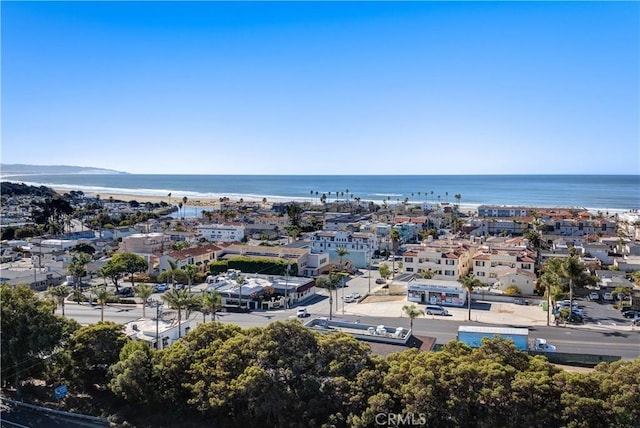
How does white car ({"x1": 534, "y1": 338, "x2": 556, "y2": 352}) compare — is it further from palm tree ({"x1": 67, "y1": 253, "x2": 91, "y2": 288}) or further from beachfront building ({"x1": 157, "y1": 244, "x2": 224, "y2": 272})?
palm tree ({"x1": 67, "y1": 253, "x2": 91, "y2": 288})

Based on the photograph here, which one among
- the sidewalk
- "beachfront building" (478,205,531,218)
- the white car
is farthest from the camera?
"beachfront building" (478,205,531,218)

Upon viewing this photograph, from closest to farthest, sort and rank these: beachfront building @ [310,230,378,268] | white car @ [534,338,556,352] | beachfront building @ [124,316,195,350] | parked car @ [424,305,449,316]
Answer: beachfront building @ [124,316,195,350] → white car @ [534,338,556,352] → parked car @ [424,305,449,316] → beachfront building @ [310,230,378,268]

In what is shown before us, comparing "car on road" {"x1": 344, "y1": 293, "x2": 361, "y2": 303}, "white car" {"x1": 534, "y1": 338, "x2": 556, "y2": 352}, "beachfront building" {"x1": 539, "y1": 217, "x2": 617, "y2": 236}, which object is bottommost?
"car on road" {"x1": 344, "y1": 293, "x2": 361, "y2": 303}

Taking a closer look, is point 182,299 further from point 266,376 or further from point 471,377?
point 471,377

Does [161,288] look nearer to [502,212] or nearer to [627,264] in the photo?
[627,264]

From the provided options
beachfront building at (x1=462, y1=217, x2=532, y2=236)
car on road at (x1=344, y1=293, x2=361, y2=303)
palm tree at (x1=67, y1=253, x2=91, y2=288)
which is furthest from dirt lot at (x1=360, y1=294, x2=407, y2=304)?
beachfront building at (x1=462, y1=217, x2=532, y2=236)

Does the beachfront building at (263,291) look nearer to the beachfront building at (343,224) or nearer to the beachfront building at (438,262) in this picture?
the beachfront building at (438,262)

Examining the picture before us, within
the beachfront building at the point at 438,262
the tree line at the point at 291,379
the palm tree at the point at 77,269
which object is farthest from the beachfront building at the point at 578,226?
the tree line at the point at 291,379
